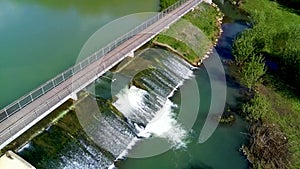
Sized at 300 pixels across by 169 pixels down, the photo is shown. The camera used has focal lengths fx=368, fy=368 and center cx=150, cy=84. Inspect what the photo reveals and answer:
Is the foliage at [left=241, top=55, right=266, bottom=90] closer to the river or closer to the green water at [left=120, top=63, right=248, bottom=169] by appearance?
the river

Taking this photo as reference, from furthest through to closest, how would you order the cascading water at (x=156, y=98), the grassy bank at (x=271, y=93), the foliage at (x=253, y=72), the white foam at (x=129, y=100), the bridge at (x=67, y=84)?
1. the foliage at (x=253, y=72)
2. the white foam at (x=129, y=100)
3. the cascading water at (x=156, y=98)
4. the grassy bank at (x=271, y=93)
5. the bridge at (x=67, y=84)

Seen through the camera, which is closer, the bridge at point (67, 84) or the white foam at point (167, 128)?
the bridge at point (67, 84)

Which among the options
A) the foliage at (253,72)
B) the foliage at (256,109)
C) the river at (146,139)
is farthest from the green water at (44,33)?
the foliage at (256,109)

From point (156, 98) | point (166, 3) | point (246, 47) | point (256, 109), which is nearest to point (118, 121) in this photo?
point (156, 98)

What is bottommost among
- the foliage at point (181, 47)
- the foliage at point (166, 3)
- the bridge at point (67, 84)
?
the foliage at point (181, 47)

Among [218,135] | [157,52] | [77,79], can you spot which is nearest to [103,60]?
[77,79]

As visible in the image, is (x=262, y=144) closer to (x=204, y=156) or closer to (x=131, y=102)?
(x=204, y=156)

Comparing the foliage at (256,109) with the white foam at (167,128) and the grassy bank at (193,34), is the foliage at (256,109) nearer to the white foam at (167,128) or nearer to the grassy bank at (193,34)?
the white foam at (167,128)
